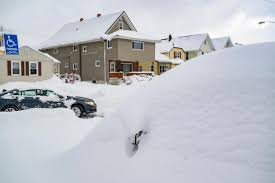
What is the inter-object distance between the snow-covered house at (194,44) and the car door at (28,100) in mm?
39653

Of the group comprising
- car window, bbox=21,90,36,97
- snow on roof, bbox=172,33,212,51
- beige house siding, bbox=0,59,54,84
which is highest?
snow on roof, bbox=172,33,212,51

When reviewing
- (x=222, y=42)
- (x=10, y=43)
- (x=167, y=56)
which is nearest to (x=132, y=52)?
(x=167, y=56)

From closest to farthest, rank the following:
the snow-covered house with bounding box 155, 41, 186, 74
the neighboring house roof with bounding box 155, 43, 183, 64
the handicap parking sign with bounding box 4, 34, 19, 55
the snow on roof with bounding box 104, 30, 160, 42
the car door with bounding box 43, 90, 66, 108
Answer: the car door with bounding box 43, 90, 66, 108 → the handicap parking sign with bounding box 4, 34, 19, 55 → the snow on roof with bounding box 104, 30, 160, 42 → the neighboring house roof with bounding box 155, 43, 183, 64 → the snow-covered house with bounding box 155, 41, 186, 74

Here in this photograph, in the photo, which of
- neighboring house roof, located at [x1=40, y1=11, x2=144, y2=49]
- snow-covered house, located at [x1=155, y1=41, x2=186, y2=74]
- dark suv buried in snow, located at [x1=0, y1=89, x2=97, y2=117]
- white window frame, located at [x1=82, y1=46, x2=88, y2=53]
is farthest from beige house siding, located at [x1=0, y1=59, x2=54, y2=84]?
snow-covered house, located at [x1=155, y1=41, x2=186, y2=74]

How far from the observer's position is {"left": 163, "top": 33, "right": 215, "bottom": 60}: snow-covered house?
5053cm

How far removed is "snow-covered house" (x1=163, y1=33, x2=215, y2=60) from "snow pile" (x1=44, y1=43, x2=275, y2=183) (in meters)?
46.9

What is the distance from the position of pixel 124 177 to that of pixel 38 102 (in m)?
9.95

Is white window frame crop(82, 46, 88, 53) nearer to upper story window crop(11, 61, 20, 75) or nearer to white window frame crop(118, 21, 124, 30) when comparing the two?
white window frame crop(118, 21, 124, 30)

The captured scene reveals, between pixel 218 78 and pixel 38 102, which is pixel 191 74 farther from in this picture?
pixel 38 102

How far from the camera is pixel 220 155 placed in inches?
90.3

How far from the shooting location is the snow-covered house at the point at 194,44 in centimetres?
5053

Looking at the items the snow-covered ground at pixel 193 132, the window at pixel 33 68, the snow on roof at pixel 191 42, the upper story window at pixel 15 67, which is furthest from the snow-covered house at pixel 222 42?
the snow-covered ground at pixel 193 132

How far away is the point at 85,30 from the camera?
37.2m

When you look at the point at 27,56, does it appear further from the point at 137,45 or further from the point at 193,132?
the point at 193,132
